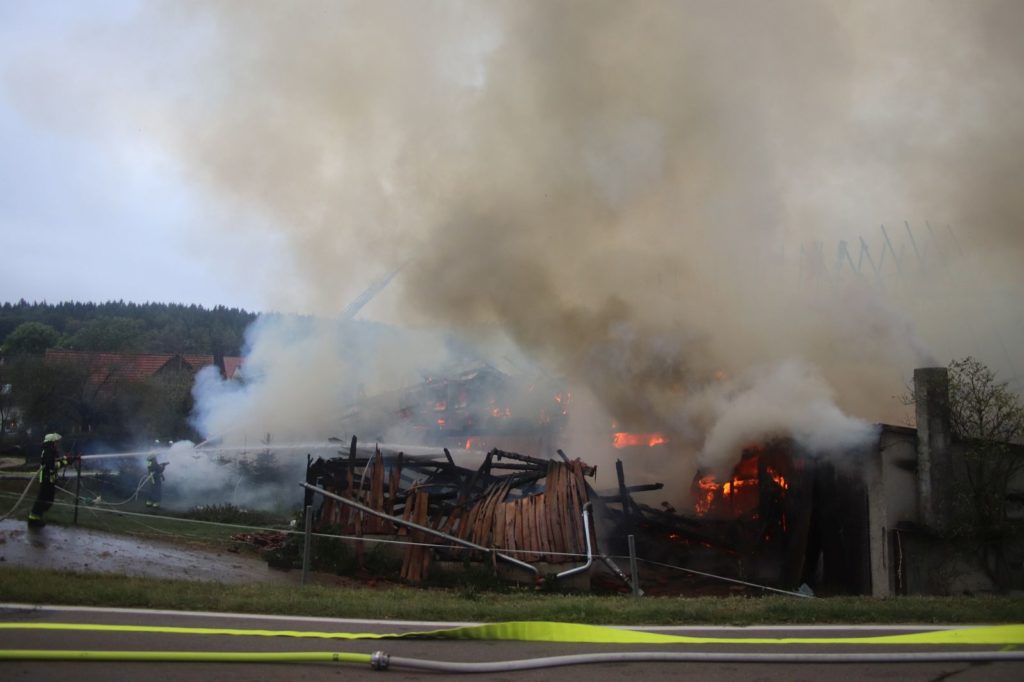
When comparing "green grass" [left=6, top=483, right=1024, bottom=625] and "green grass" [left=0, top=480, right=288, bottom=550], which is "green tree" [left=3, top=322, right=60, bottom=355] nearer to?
"green grass" [left=0, top=480, right=288, bottom=550]

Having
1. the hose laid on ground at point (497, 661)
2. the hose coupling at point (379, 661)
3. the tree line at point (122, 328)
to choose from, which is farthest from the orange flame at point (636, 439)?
the tree line at point (122, 328)

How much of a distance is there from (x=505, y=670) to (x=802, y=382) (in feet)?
34.9

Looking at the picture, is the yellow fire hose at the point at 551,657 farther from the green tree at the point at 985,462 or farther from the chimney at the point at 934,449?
the green tree at the point at 985,462

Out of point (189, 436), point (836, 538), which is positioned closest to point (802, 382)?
point (836, 538)

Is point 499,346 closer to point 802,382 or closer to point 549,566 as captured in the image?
point 802,382

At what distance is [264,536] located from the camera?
45.2 ft

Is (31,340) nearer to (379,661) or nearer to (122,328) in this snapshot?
(122,328)

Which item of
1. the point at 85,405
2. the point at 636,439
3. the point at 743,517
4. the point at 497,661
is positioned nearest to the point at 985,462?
the point at 743,517

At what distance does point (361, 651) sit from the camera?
5508 mm

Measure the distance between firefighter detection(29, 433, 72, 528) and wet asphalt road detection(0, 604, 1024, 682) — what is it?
6.39 m

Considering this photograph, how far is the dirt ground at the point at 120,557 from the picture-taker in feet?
32.7

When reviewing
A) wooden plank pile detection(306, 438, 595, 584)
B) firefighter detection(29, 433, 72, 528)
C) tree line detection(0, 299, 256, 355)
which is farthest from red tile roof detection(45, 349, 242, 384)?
wooden plank pile detection(306, 438, 595, 584)

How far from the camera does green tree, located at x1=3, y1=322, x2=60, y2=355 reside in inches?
1794

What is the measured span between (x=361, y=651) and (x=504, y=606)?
243cm
